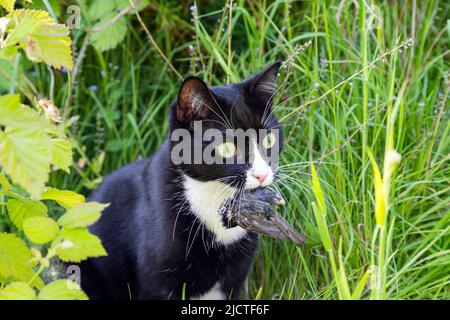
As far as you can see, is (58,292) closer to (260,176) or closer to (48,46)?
(48,46)

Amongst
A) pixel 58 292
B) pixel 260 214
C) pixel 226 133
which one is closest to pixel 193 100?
pixel 226 133

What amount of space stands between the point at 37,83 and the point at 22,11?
153 centimetres

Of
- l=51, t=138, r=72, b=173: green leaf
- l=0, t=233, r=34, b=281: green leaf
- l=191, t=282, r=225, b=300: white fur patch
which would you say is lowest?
l=191, t=282, r=225, b=300: white fur patch

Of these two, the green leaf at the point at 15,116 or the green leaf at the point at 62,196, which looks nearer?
the green leaf at the point at 15,116

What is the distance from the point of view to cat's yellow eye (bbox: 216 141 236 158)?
78.1 inches

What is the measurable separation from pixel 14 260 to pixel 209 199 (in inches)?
28.8

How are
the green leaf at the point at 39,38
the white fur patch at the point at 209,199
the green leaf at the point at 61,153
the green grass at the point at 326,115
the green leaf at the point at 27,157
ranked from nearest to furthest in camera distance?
the green leaf at the point at 27,157, the green leaf at the point at 39,38, the green leaf at the point at 61,153, the white fur patch at the point at 209,199, the green grass at the point at 326,115

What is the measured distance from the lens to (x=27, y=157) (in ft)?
4.21

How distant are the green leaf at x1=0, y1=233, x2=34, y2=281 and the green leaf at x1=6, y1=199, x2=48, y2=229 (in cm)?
6

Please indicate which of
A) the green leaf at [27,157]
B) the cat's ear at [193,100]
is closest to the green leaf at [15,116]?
the green leaf at [27,157]

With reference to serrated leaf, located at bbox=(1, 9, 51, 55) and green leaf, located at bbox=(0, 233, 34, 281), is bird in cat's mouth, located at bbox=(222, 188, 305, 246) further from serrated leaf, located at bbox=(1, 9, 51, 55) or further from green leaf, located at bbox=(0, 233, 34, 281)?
serrated leaf, located at bbox=(1, 9, 51, 55)

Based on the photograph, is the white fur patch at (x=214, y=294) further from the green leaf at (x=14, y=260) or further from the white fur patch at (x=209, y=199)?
the green leaf at (x=14, y=260)

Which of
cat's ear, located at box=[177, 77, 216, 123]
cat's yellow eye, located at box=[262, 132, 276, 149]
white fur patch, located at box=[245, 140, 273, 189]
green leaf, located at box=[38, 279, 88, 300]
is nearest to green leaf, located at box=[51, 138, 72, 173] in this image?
green leaf, located at box=[38, 279, 88, 300]

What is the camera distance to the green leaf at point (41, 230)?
1.35 meters
